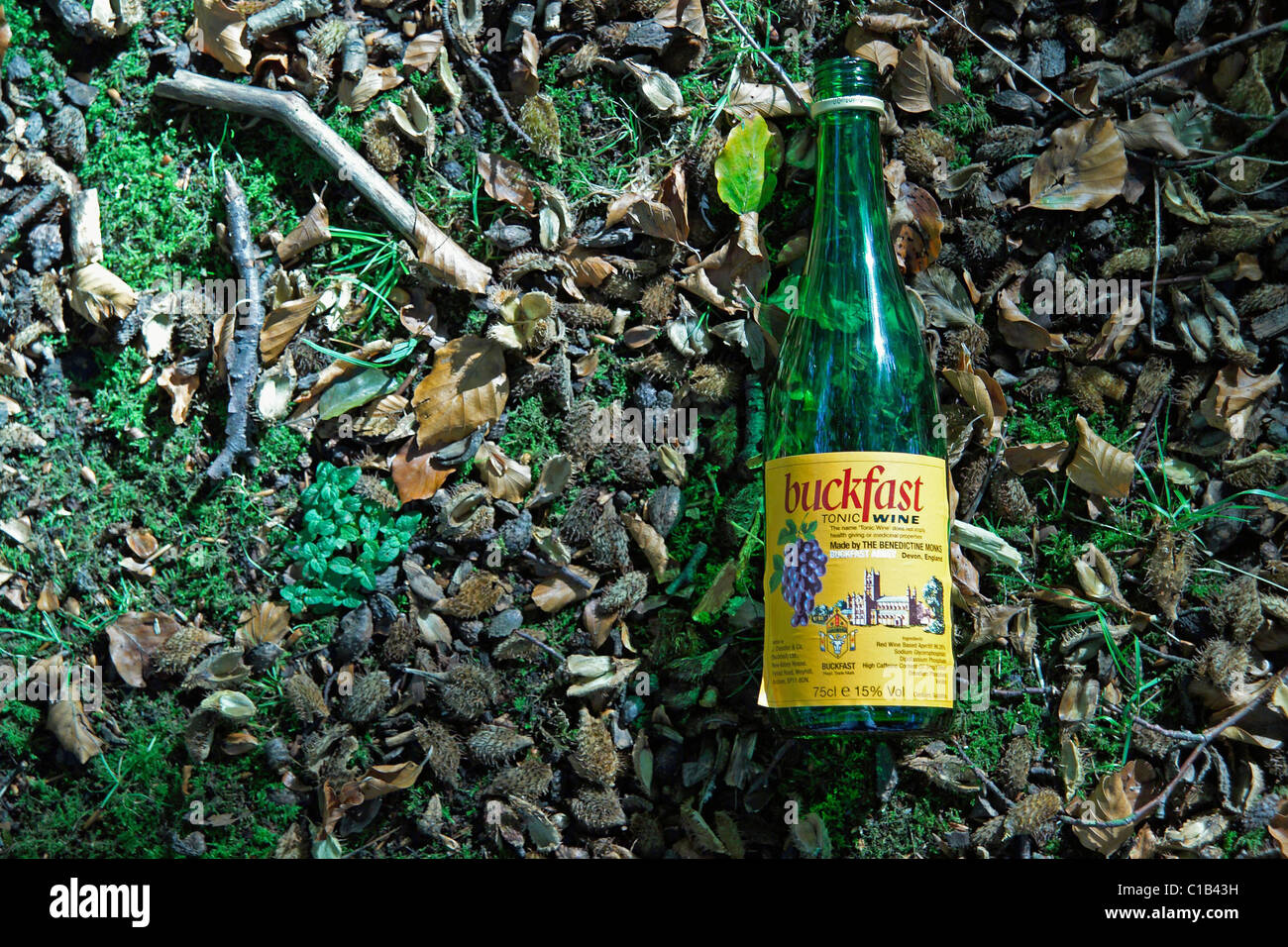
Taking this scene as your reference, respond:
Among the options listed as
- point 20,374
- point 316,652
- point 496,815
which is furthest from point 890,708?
point 20,374

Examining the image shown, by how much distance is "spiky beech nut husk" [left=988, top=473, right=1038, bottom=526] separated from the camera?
5.86 ft

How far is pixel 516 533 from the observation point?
1.79 meters

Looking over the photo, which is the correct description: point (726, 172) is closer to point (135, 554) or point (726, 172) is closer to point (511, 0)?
point (511, 0)

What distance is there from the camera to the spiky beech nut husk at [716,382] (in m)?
1.80

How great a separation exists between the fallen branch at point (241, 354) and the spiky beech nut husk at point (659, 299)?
724 millimetres

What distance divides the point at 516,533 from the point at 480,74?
2.87 feet

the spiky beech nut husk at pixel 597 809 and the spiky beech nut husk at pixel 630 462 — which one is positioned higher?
the spiky beech nut husk at pixel 630 462

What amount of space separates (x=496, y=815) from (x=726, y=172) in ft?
4.08

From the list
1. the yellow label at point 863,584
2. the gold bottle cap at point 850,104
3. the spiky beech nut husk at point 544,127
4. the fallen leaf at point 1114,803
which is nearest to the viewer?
the yellow label at point 863,584

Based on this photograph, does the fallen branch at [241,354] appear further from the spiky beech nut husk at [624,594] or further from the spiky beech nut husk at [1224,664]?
the spiky beech nut husk at [1224,664]

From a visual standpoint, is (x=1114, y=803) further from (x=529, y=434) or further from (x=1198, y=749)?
(x=529, y=434)

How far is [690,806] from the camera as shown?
1744 millimetres

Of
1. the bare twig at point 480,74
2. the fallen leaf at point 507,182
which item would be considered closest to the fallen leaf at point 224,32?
the bare twig at point 480,74

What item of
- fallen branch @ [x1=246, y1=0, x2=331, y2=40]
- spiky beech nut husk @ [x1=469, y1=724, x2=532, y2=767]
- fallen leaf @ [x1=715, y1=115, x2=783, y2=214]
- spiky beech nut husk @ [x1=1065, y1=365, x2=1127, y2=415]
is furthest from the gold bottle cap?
spiky beech nut husk @ [x1=469, y1=724, x2=532, y2=767]
